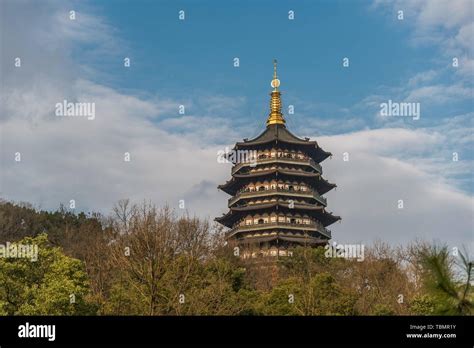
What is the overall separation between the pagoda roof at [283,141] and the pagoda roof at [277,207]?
4664mm

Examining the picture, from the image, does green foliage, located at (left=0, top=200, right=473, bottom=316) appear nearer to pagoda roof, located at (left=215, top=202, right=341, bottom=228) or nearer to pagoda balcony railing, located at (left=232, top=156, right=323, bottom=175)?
pagoda roof, located at (left=215, top=202, right=341, bottom=228)

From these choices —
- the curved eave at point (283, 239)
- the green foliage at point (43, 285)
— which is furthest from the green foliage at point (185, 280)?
the curved eave at point (283, 239)

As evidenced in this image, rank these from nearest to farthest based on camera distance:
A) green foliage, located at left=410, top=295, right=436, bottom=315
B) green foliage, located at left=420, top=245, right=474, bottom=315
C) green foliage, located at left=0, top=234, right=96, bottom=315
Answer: green foliage, located at left=420, top=245, right=474, bottom=315 → green foliage, located at left=0, top=234, right=96, bottom=315 → green foliage, located at left=410, top=295, right=436, bottom=315

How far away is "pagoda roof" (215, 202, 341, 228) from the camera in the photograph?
51344mm

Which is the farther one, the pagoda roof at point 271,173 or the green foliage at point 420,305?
the pagoda roof at point 271,173

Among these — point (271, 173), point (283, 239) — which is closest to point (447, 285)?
point (283, 239)

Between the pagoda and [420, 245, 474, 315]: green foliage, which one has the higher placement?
the pagoda

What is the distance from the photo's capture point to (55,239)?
1865 inches

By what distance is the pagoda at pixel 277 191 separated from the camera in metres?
50.7
